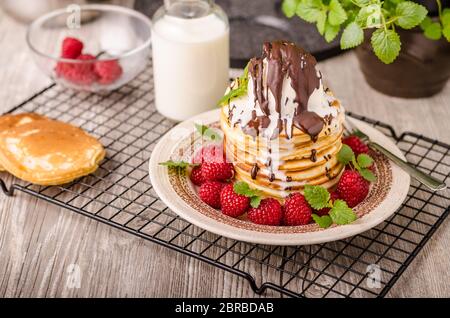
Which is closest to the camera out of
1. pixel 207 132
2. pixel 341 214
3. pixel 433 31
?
pixel 341 214

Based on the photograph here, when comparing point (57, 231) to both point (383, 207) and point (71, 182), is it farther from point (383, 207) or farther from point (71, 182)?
point (383, 207)

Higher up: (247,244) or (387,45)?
(387,45)

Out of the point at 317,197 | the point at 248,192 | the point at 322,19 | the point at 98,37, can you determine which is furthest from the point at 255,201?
the point at 98,37

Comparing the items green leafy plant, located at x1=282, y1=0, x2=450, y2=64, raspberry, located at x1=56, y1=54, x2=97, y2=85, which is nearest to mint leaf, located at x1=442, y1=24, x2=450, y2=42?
green leafy plant, located at x1=282, y1=0, x2=450, y2=64

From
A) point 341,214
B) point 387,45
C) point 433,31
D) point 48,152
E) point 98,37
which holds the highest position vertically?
point 387,45

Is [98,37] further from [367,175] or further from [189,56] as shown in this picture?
[367,175]

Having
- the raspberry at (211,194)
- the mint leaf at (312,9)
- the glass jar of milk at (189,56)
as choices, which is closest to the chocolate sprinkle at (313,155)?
the raspberry at (211,194)

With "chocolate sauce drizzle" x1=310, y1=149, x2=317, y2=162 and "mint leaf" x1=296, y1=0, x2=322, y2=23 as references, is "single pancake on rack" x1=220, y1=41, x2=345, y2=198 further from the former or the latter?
"mint leaf" x1=296, y1=0, x2=322, y2=23
